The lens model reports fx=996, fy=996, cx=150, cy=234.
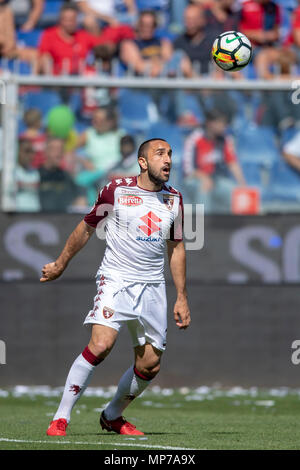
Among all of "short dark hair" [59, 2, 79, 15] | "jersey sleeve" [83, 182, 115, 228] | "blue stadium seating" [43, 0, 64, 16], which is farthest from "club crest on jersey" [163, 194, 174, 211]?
"blue stadium seating" [43, 0, 64, 16]

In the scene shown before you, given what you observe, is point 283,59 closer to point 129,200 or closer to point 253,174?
point 253,174

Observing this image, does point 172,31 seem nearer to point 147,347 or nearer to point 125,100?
point 125,100

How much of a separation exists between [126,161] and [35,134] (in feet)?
4.16

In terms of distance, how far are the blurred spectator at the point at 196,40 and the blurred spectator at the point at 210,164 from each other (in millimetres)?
933

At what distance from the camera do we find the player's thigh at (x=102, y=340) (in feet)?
25.6

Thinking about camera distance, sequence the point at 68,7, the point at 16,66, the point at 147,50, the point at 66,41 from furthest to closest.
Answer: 1. the point at 68,7
2. the point at 66,41
3. the point at 147,50
4. the point at 16,66

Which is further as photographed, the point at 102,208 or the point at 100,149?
the point at 100,149

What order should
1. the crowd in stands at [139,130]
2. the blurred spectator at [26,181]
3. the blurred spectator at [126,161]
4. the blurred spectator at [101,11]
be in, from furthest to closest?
the blurred spectator at [101,11]
the blurred spectator at [26,181]
the crowd in stands at [139,130]
the blurred spectator at [126,161]

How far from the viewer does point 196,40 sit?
557 inches

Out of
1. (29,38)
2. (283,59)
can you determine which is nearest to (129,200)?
(283,59)

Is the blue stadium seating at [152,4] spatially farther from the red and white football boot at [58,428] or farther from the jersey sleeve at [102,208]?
the red and white football boot at [58,428]

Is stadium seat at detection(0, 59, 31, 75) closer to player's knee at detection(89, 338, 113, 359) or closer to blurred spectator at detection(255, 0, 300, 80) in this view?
blurred spectator at detection(255, 0, 300, 80)

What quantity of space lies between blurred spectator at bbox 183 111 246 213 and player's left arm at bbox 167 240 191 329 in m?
4.59

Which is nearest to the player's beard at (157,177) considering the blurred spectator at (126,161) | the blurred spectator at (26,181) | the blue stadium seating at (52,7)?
the blurred spectator at (126,161)
